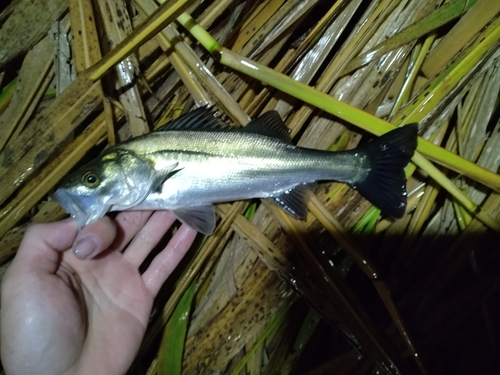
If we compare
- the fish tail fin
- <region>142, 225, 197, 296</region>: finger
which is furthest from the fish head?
the fish tail fin

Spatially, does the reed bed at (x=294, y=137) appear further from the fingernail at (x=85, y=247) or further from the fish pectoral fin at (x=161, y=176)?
the fingernail at (x=85, y=247)

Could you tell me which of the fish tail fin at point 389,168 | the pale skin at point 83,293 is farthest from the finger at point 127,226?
the fish tail fin at point 389,168

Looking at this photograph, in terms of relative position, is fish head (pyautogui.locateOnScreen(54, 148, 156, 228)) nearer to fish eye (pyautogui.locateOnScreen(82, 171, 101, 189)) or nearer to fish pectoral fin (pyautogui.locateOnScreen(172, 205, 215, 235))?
fish eye (pyautogui.locateOnScreen(82, 171, 101, 189))

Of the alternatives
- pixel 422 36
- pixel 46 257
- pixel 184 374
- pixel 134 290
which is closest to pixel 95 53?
pixel 46 257

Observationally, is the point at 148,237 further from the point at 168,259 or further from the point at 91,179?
the point at 91,179

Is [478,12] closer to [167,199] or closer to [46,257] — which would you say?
[167,199]

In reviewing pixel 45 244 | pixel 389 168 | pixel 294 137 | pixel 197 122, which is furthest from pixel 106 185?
pixel 389 168
